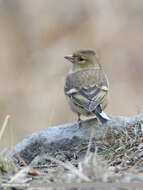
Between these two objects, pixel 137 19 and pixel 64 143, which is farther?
pixel 137 19

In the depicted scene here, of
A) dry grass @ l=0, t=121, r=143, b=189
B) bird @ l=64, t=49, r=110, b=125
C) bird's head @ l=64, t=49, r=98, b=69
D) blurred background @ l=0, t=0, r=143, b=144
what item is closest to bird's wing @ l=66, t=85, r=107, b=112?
bird @ l=64, t=49, r=110, b=125

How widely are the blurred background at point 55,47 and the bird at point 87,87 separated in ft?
13.8

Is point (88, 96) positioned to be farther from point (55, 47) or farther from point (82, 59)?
point (55, 47)

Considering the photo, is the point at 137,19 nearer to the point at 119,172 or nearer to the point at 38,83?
the point at 38,83

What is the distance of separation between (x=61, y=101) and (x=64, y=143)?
6262 mm

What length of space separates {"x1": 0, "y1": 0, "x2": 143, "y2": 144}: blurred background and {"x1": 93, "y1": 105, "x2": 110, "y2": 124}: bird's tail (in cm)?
544

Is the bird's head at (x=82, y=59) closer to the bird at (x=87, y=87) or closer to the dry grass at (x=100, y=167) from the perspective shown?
the bird at (x=87, y=87)

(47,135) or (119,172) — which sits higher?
(47,135)

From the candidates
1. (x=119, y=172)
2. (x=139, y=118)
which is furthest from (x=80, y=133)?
(x=119, y=172)

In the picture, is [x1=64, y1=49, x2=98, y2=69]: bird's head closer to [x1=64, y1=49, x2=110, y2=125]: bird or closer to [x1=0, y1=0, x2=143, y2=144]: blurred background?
[x1=64, y1=49, x2=110, y2=125]: bird

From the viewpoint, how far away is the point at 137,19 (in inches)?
500

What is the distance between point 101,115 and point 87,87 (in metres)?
0.76

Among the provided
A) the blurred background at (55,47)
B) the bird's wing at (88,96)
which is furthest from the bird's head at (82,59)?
the blurred background at (55,47)

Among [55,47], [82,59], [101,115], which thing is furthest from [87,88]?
[55,47]
